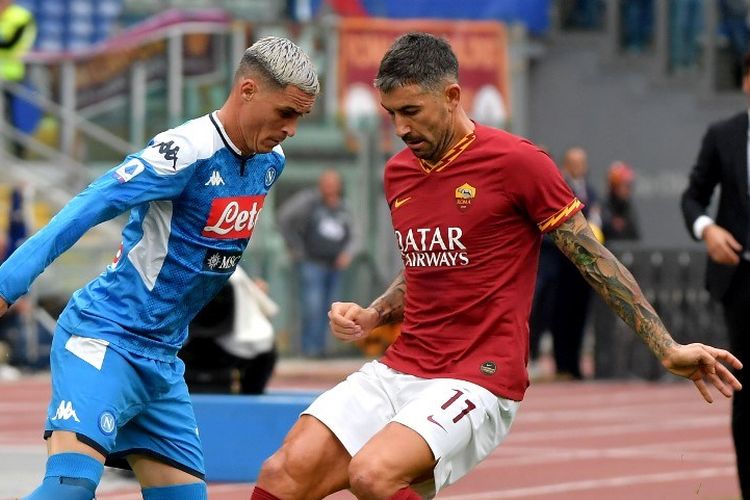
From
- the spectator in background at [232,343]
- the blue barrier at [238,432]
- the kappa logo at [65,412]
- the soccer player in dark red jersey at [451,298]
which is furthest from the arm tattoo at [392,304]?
the spectator in background at [232,343]

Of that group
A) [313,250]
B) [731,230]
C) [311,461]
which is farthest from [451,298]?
[313,250]

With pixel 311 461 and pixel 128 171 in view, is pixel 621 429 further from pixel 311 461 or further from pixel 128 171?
pixel 128 171

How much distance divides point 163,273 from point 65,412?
59cm

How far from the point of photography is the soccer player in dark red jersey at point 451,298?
21.1 feet

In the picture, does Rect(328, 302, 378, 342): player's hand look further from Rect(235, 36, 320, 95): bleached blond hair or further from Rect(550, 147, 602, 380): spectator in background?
Rect(550, 147, 602, 380): spectator in background

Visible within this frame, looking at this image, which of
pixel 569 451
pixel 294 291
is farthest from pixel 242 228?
pixel 294 291

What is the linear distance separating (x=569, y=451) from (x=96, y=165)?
894 cm

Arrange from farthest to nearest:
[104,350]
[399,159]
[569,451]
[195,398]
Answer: [569,451] → [195,398] → [399,159] → [104,350]

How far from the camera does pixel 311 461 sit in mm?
6434

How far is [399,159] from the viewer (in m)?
→ 6.93

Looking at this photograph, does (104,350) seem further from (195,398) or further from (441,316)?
(195,398)

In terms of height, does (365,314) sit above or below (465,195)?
below

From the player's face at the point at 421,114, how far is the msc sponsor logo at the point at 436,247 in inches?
11.3

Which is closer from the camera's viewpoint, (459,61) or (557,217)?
(557,217)
